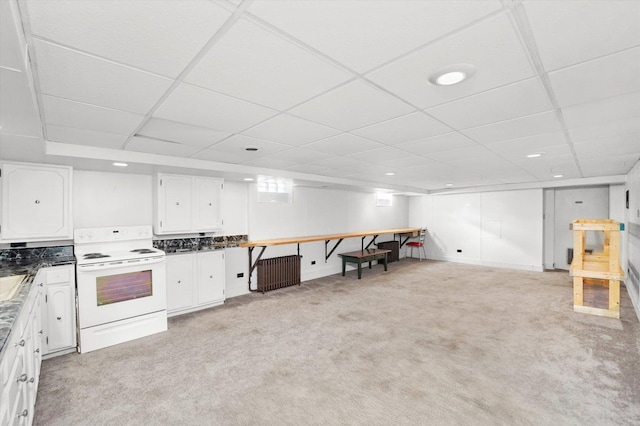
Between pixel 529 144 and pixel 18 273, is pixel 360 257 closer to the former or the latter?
pixel 529 144

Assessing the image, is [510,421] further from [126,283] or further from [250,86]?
[126,283]

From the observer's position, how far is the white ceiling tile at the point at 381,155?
345 centimetres

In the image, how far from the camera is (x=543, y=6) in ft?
3.55

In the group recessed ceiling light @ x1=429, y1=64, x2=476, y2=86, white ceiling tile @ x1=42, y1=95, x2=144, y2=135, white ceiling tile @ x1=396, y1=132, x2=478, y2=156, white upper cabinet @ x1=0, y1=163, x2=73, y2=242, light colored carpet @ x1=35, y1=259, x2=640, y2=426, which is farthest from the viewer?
white upper cabinet @ x1=0, y1=163, x2=73, y2=242

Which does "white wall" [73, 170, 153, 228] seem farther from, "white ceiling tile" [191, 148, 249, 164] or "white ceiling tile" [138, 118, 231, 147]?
"white ceiling tile" [138, 118, 231, 147]

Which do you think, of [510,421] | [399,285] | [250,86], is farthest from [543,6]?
[399,285]

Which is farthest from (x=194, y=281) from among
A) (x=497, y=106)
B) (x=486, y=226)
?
(x=486, y=226)

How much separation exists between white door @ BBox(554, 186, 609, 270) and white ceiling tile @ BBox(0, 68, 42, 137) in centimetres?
932

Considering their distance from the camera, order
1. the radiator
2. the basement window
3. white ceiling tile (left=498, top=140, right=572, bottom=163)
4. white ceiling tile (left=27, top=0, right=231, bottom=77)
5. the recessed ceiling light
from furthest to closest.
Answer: the basement window < the radiator < white ceiling tile (left=498, top=140, right=572, bottom=163) < the recessed ceiling light < white ceiling tile (left=27, top=0, right=231, bottom=77)

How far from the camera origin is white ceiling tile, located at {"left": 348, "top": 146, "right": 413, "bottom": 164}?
3.45 meters

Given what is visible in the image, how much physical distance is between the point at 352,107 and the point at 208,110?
1.05 meters

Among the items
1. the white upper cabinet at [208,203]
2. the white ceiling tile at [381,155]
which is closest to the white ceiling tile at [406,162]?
the white ceiling tile at [381,155]

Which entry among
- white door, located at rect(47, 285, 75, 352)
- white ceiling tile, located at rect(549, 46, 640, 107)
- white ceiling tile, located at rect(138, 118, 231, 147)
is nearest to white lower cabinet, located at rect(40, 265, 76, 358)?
white door, located at rect(47, 285, 75, 352)

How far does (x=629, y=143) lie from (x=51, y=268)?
638 centimetres
